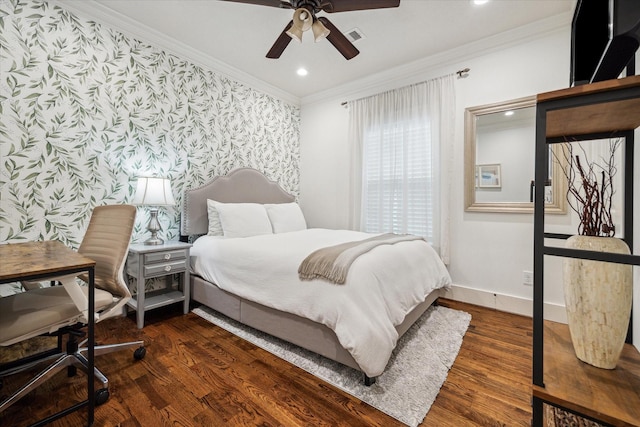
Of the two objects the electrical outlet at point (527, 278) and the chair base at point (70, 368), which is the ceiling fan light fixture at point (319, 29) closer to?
the chair base at point (70, 368)

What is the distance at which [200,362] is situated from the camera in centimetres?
181

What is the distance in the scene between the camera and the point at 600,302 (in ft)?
3.15

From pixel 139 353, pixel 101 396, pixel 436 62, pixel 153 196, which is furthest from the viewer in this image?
pixel 436 62

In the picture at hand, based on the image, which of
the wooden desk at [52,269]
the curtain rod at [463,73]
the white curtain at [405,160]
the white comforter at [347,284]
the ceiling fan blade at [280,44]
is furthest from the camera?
the white curtain at [405,160]

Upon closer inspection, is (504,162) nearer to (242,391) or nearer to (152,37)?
(242,391)

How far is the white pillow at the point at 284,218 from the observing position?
3.45m

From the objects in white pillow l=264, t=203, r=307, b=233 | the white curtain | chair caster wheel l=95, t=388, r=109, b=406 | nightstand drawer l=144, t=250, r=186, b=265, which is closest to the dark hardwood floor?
chair caster wheel l=95, t=388, r=109, b=406

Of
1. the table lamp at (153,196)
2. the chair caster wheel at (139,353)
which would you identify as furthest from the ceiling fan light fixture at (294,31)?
the chair caster wheel at (139,353)

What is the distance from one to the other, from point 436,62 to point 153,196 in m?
3.40

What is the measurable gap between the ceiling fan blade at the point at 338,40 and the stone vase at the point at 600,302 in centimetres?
207

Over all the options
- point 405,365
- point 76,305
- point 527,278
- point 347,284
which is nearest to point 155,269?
point 76,305

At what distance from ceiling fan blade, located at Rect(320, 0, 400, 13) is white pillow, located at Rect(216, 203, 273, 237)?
6.87 ft

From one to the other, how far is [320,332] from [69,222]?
2360 mm

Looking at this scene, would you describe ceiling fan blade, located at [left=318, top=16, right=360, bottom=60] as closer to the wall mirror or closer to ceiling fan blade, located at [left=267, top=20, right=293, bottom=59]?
ceiling fan blade, located at [left=267, top=20, right=293, bottom=59]
